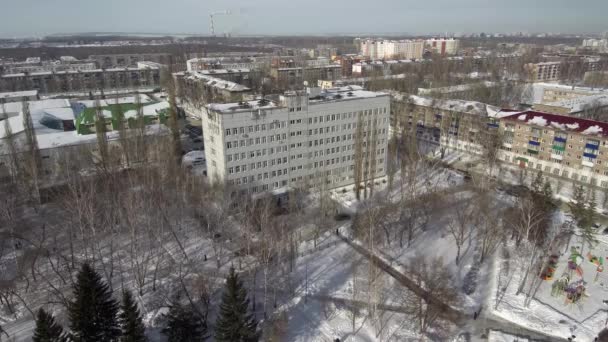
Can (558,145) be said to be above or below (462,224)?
above

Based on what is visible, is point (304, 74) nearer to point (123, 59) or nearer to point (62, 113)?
point (62, 113)

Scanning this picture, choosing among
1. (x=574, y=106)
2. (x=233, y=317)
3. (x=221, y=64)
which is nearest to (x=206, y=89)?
(x=221, y=64)

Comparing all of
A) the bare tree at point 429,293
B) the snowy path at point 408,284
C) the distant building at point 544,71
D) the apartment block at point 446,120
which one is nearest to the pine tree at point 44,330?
the snowy path at point 408,284

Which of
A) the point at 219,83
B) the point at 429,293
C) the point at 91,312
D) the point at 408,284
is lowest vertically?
the point at 408,284

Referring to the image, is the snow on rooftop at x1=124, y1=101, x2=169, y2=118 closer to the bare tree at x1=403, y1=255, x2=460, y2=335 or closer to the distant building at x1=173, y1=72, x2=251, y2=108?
the distant building at x1=173, y1=72, x2=251, y2=108

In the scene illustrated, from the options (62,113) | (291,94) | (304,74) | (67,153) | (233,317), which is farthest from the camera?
(304,74)

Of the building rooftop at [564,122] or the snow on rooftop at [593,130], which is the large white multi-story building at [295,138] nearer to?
the building rooftop at [564,122]
